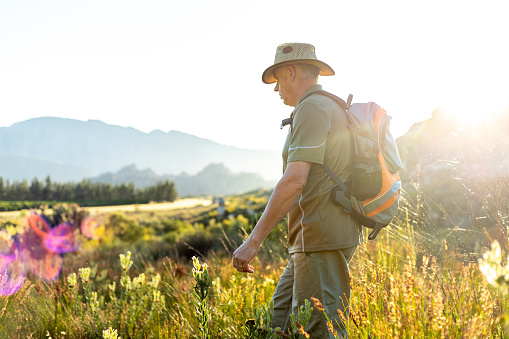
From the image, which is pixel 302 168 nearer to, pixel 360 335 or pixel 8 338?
pixel 360 335

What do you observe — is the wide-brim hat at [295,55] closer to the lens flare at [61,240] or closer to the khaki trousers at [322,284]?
the khaki trousers at [322,284]

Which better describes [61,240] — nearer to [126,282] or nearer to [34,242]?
[34,242]

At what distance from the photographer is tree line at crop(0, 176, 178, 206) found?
5891cm

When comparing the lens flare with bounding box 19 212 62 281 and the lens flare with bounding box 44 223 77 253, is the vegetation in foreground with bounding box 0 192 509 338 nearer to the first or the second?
the lens flare with bounding box 19 212 62 281

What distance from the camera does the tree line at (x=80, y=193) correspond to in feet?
193

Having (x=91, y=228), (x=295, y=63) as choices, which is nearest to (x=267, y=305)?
(x=295, y=63)

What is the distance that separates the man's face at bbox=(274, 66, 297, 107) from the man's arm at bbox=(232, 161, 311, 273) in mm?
636

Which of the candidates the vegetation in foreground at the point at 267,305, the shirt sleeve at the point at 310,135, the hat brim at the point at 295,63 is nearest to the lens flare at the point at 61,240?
the vegetation in foreground at the point at 267,305

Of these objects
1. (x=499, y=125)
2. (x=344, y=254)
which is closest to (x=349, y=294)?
(x=344, y=254)

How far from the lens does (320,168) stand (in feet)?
7.07

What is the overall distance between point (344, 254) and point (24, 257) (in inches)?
348

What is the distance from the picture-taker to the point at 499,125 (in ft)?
28.8

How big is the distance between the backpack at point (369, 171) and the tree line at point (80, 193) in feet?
192

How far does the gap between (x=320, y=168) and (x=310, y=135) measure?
0.23 metres
